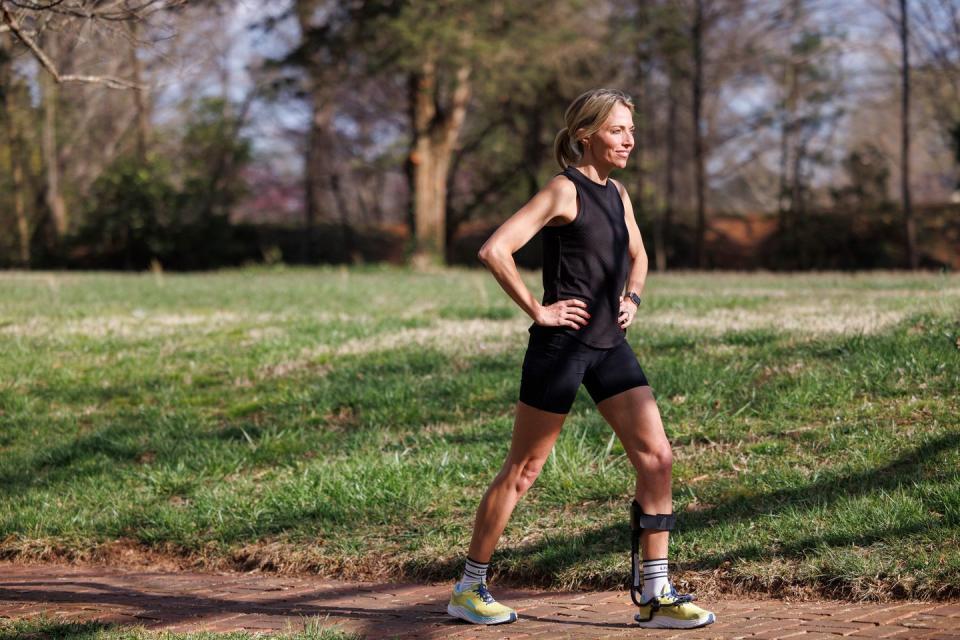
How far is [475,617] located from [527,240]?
1.49 metres

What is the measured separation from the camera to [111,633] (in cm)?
435

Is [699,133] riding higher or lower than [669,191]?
higher

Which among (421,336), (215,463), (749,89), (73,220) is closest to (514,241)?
(215,463)

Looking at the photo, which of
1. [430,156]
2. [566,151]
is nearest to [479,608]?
[566,151]

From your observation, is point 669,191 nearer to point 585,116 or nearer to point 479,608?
point 585,116

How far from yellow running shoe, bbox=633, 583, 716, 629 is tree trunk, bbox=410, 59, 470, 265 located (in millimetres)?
24230

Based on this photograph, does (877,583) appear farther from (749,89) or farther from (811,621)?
(749,89)

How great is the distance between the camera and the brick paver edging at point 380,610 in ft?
13.9

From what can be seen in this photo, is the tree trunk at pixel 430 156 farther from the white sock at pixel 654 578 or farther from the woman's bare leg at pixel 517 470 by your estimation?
the white sock at pixel 654 578

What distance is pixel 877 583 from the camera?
4703mm

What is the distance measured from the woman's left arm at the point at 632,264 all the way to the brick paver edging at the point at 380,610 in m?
1.19

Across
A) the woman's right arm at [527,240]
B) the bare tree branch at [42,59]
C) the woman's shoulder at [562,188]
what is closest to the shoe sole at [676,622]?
the woman's right arm at [527,240]

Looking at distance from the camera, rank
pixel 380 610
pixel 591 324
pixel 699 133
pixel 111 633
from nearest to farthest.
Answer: pixel 591 324
pixel 111 633
pixel 380 610
pixel 699 133

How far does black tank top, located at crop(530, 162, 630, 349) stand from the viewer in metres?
4.10
